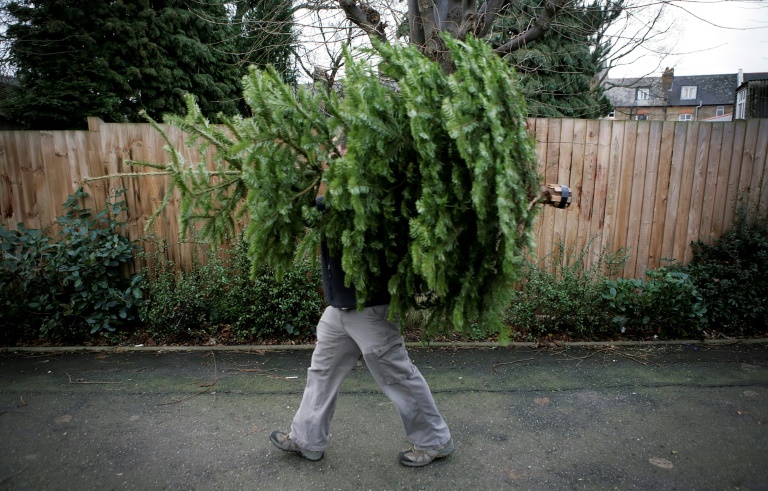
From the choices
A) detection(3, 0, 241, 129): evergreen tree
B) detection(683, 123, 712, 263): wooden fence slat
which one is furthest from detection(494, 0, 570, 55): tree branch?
detection(3, 0, 241, 129): evergreen tree

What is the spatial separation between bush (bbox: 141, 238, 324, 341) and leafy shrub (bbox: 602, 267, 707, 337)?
3.04m

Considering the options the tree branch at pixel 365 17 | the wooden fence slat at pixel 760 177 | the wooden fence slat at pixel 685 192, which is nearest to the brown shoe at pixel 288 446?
the tree branch at pixel 365 17

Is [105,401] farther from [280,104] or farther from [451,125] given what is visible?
[451,125]

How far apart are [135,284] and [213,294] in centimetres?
81

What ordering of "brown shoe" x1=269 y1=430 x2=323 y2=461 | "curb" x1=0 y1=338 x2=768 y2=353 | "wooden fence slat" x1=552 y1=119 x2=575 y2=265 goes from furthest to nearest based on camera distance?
"wooden fence slat" x1=552 y1=119 x2=575 y2=265, "curb" x1=0 y1=338 x2=768 y2=353, "brown shoe" x1=269 y1=430 x2=323 y2=461

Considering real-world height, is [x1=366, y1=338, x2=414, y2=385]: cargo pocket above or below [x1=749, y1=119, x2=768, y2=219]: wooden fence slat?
below

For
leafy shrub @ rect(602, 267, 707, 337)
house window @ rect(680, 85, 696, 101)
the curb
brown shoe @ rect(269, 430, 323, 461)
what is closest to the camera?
brown shoe @ rect(269, 430, 323, 461)

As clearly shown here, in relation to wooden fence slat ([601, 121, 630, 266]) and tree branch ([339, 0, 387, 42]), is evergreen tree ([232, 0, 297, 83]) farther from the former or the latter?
wooden fence slat ([601, 121, 630, 266])

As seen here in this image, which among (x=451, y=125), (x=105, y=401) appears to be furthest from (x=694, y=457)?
(x=105, y=401)

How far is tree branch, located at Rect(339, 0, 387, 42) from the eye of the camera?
210 inches

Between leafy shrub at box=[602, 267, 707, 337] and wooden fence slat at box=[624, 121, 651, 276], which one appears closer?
leafy shrub at box=[602, 267, 707, 337]

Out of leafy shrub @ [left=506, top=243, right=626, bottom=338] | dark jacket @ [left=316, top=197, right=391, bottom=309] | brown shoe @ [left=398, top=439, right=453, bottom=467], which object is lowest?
brown shoe @ [left=398, top=439, right=453, bottom=467]

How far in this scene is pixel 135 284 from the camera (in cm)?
506

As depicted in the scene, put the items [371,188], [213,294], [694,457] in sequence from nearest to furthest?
[371,188]
[694,457]
[213,294]
